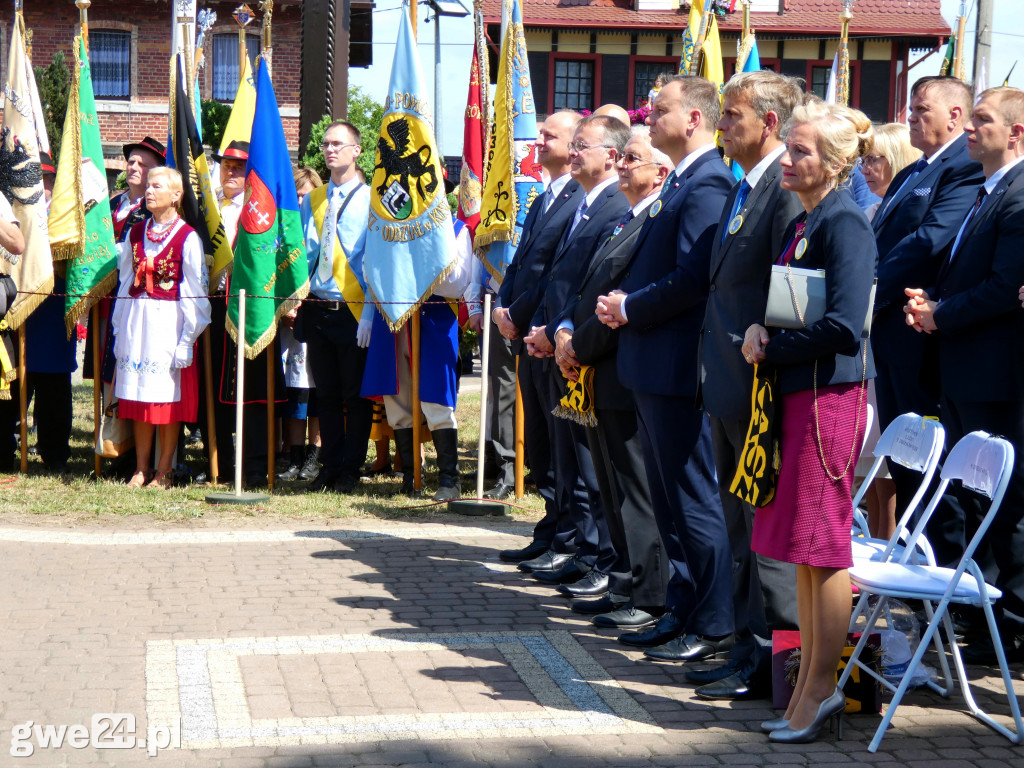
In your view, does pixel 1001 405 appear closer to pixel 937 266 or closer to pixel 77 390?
pixel 937 266

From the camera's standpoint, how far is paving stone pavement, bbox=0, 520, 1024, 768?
13.1 feet

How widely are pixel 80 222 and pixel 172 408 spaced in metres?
1.68

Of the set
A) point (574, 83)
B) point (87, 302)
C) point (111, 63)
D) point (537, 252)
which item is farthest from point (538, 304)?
point (111, 63)

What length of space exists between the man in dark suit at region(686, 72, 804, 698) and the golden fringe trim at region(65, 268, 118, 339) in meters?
5.81

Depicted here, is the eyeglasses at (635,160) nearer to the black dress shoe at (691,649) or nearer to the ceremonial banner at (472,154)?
the black dress shoe at (691,649)

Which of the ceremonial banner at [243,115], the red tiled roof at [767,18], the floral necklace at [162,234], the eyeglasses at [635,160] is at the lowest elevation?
the floral necklace at [162,234]

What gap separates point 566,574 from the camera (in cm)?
636

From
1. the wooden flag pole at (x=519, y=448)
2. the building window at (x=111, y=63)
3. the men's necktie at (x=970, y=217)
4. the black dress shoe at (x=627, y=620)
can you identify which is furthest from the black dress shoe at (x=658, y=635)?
the building window at (x=111, y=63)

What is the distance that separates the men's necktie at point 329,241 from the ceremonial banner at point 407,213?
0.30 meters

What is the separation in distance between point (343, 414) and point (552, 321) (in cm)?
316

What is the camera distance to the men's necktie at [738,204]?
452 cm

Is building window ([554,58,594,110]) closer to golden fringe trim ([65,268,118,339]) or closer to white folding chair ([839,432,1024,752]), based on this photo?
golden fringe trim ([65,268,118,339])

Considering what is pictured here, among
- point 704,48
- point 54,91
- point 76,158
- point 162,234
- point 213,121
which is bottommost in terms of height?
point 162,234

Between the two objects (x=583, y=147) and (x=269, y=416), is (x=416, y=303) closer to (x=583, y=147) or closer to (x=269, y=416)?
(x=269, y=416)
